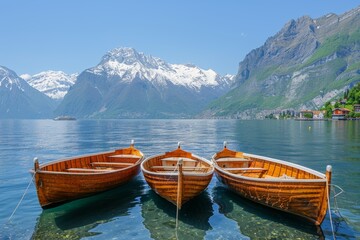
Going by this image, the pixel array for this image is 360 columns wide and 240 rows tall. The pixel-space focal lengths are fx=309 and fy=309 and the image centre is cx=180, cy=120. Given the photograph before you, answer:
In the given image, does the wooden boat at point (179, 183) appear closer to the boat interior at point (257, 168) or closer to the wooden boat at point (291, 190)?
the wooden boat at point (291, 190)

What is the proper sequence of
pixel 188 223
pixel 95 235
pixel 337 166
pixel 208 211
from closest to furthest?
pixel 95 235 → pixel 188 223 → pixel 208 211 → pixel 337 166

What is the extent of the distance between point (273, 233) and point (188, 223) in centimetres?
444

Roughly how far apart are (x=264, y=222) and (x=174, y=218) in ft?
16.3

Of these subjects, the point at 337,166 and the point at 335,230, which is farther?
the point at 337,166

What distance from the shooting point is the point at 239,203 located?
2030 cm

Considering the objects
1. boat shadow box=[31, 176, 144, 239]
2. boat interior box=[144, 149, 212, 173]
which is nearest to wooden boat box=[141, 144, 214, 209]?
boat shadow box=[31, 176, 144, 239]

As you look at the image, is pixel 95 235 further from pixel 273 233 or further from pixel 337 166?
pixel 337 166

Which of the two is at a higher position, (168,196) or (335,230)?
(168,196)

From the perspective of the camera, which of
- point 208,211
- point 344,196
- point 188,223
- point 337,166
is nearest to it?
point 188,223

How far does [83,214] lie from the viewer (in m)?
18.3

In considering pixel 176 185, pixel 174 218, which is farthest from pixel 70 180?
pixel 174 218

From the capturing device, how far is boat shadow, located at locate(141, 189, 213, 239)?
15.7 meters

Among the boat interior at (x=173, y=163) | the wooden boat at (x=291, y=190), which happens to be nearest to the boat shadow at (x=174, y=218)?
the boat interior at (x=173, y=163)

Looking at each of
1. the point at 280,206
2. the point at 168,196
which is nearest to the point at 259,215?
the point at 280,206
